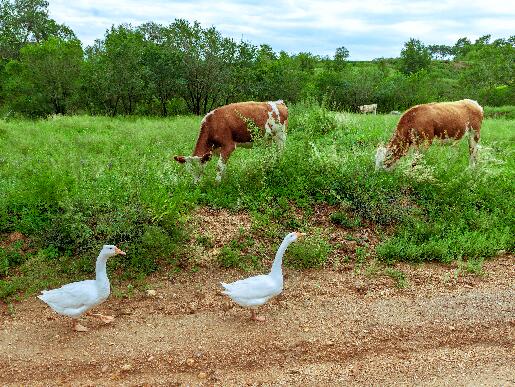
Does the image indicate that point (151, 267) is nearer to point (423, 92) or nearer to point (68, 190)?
point (68, 190)

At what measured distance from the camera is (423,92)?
3791 centimetres

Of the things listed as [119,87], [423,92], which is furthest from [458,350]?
[423,92]

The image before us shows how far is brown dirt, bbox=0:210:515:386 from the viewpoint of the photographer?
4.89 metres

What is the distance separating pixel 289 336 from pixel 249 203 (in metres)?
3.61

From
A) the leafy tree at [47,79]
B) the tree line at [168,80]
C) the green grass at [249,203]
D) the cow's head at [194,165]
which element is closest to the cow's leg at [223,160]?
the green grass at [249,203]

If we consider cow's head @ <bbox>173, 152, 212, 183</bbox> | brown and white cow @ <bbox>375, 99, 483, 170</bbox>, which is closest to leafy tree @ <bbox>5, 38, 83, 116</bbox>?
cow's head @ <bbox>173, 152, 212, 183</bbox>

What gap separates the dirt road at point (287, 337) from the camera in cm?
489

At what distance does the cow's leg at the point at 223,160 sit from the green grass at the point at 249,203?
0.48 feet

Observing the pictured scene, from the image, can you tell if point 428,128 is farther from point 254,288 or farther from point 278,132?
point 254,288

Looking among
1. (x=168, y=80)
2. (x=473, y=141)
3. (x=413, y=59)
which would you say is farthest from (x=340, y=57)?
(x=473, y=141)

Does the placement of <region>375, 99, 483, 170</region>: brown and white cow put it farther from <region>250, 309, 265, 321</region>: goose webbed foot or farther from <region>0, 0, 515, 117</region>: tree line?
<region>0, 0, 515, 117</region>: tree line

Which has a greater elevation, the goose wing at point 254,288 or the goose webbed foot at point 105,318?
the goose wing at point 254,288

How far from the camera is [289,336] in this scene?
5605mm

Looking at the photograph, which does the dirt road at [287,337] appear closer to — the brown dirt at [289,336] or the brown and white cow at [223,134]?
the brown dirt at [289,336]
